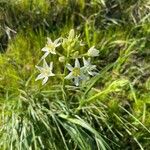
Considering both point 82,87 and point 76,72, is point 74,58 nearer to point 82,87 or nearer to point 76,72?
point 76,72

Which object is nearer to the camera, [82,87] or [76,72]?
[76,72]

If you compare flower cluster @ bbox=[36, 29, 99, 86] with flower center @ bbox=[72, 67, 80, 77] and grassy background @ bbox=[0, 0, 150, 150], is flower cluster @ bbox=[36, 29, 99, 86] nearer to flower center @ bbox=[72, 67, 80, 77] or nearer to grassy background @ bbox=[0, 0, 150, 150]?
flower center @ bbox=[72, 67, 80, 77]

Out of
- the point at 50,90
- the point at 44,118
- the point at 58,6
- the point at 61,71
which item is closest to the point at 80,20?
the point at 58,6

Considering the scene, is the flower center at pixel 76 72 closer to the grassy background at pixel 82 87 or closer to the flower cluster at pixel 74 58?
the flower cluster at pixel 74 58

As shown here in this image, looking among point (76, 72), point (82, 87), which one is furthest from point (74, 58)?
point (82, 87)

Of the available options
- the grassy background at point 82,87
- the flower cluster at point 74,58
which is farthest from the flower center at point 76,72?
the grassy background at point 82,87

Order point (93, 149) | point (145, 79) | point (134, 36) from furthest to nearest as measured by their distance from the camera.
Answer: point (134, 36) → point (145, 79) → point (93, 149)

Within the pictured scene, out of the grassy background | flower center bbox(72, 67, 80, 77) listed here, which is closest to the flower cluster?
flower center bbox(72, 67, 80, 77)

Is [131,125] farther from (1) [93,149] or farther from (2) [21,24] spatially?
(2) [21,24]
